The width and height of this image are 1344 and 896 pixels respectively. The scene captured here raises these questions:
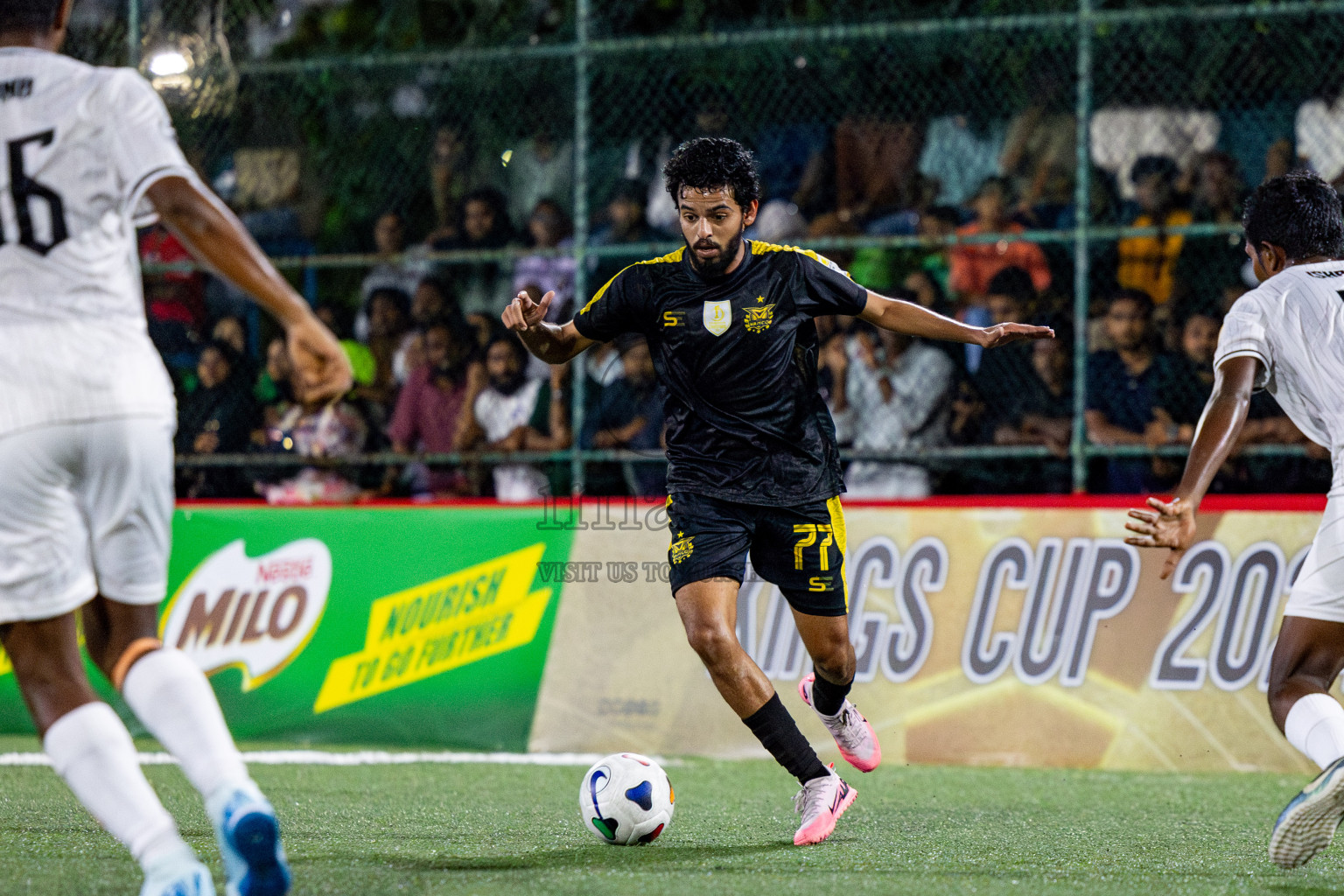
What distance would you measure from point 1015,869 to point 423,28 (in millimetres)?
6930

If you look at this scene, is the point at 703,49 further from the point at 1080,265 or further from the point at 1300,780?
the point at 1300,780

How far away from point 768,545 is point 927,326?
0.95 metres

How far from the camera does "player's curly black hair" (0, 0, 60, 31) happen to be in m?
3.32

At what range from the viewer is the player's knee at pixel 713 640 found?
16.2ft

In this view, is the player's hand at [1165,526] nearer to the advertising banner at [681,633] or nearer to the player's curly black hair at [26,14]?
the player's curly black hair at [26,14]

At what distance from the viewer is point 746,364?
527 centimetres

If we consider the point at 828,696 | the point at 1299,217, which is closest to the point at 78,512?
the point at 828,696

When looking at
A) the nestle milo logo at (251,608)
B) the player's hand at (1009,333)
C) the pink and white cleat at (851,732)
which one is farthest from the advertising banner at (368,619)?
the player's hand at (1009,333)

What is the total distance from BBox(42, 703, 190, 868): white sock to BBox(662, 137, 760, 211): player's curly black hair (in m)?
2.75

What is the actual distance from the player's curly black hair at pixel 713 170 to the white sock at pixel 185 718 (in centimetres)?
259

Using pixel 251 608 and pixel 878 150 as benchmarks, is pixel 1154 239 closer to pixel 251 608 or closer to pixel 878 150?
pixel 878 150

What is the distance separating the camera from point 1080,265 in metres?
7.91

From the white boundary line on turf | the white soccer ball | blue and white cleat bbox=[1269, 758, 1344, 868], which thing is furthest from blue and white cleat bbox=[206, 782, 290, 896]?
the white boundary line on turf

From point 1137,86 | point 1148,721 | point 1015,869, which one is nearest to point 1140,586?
point 1148,721
